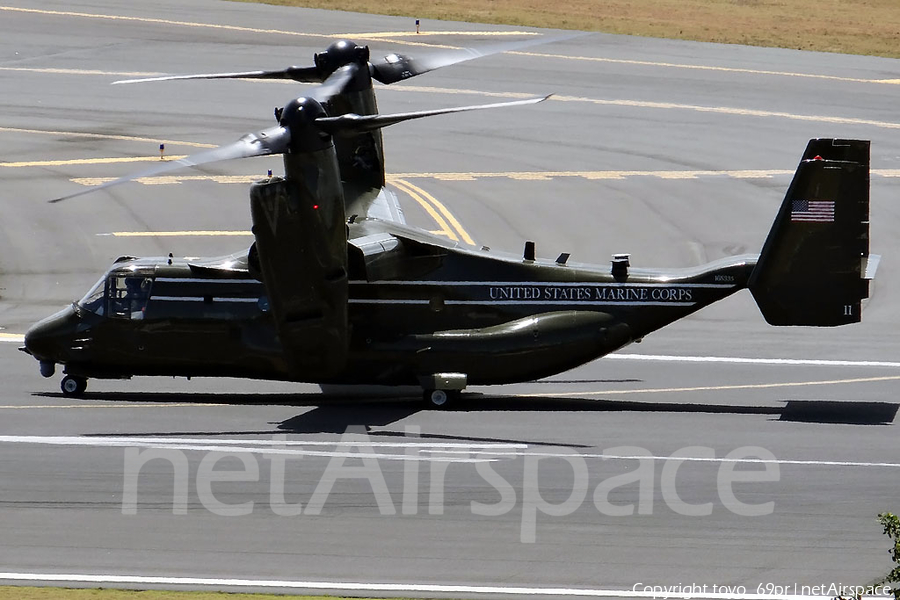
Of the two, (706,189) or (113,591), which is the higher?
(706,189)

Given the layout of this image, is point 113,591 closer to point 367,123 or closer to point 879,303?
point 367,123

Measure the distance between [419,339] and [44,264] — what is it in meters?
13.6

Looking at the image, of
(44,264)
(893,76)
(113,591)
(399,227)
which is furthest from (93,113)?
(113,591)

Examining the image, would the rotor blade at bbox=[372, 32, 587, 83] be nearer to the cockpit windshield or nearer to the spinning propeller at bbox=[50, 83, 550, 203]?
the spinning propeller at bbox=[50, 83, 550, 203]

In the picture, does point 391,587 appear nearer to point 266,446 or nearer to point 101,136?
point 266,446

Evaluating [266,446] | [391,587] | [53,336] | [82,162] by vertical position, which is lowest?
[391,587]

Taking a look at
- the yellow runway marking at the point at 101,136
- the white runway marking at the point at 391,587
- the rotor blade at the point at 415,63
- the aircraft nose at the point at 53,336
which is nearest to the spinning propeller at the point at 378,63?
the rotor blade at the point at 415,63

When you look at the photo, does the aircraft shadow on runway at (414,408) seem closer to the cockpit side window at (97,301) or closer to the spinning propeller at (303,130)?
the cockpit side window at (97,301)

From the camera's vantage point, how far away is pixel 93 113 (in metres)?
45.9

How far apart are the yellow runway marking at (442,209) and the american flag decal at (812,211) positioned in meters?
12.7

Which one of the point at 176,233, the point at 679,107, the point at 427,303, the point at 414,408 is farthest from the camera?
the point at 679,107

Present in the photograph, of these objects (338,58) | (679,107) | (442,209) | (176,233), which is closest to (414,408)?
(338,58)

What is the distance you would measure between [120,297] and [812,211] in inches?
462

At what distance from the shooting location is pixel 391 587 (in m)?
16.0
